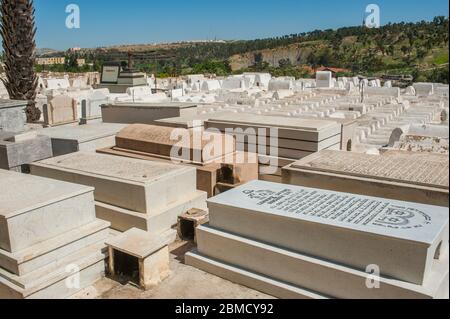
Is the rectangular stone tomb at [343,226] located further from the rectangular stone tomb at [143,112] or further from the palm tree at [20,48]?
the palm tree at [20,48]

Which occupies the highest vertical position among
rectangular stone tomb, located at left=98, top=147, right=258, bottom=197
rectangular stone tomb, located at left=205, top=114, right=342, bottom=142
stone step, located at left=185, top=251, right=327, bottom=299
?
rectangular stone tomb, located at left=205, top=114, right=342, bottom=142

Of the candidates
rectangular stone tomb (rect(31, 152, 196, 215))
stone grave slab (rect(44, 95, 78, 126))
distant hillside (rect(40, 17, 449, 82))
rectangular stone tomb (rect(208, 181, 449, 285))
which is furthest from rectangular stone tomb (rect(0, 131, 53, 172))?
distant hillside (rect(40, 17, 449, 82))

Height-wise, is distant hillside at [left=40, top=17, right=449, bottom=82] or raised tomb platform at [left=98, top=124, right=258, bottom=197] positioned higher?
distant hillside at [left=40, top=17, right=449, bottom=82]

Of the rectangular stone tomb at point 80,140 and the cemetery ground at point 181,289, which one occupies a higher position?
the rectangular stone tomb at point 80,140

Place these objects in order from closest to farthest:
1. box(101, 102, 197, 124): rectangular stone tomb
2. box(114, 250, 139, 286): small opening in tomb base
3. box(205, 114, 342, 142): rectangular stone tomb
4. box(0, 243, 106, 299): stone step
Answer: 1. box(0, 243, 106, 299): stone step
2. box(114, 250, 139, 286): small opening in tomb base
3. box(205, 114, 342, 142): rectangular stone tomb
4. box(101, 102, 197, 124): rectangular stone tomb

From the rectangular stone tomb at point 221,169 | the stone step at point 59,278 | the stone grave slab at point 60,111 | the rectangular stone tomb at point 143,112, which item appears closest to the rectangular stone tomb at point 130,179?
the rectangular stone tomb at point 221,169

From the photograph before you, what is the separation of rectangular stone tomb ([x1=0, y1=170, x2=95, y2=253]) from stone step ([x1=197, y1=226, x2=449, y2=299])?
1.64m

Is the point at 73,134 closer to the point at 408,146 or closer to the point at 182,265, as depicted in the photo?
the point at 182,265

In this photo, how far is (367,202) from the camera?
4848mm

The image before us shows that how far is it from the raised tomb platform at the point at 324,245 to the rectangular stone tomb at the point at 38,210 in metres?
1.59

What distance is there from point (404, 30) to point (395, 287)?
71.2 meters

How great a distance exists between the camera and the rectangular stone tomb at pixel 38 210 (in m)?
4.63

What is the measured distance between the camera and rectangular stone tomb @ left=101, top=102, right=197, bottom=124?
34.7 ft
